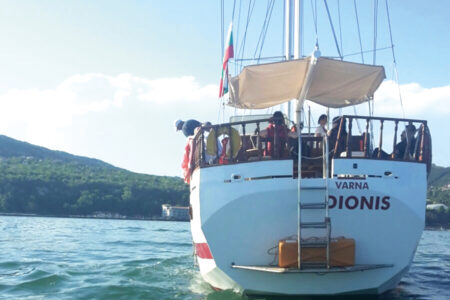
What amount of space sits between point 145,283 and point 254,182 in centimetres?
398

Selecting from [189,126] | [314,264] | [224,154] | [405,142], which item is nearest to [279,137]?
[224,154]

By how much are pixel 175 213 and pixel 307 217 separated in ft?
280

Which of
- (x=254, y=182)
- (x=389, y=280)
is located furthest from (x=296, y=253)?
(x=389, y=280)

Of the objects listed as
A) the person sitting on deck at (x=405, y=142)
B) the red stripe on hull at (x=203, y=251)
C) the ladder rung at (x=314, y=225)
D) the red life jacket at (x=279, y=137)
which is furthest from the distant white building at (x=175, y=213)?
the ladder rung at (x=314, y=225)

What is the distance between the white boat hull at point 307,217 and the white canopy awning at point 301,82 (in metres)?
2.18

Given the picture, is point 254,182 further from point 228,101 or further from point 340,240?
point 228,101

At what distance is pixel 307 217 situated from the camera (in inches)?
321

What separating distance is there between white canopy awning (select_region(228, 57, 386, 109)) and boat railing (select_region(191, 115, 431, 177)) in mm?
1299

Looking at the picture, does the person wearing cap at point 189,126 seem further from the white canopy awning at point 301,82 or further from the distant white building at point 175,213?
the distant white building at point 175,213

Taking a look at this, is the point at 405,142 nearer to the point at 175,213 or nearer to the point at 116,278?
the point at 116,278

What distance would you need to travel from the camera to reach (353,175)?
27.1 ft

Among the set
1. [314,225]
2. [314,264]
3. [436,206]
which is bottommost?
[314,264]

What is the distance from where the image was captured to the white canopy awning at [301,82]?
384 inches

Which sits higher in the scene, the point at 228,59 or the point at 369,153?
the point at 228,59
